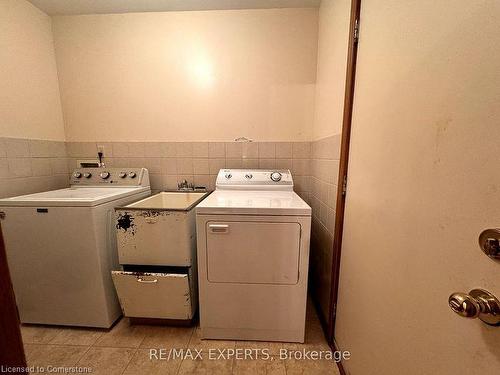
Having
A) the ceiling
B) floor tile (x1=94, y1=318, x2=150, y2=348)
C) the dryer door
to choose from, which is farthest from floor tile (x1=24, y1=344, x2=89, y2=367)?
the ceiling

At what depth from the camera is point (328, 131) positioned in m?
1.51

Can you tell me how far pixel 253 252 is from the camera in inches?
49.1

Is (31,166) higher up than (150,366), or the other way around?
(31,166)

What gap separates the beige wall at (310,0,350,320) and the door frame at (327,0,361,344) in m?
0.11

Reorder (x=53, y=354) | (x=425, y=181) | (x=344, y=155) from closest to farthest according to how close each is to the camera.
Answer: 1. (x=425, y=181)
2. (x=344, y=155)
3. (x=53, y=354)

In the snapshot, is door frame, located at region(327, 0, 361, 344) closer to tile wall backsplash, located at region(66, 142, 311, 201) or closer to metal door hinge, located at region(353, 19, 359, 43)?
metal door hinge, located at region(353, 19, 359, 43)

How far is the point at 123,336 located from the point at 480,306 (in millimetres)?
1874

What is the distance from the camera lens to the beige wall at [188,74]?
6.06 ft

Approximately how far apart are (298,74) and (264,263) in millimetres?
1676

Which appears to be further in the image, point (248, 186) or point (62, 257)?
point (248, 186)

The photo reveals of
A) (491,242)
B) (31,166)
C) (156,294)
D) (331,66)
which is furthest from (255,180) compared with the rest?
(31,166)

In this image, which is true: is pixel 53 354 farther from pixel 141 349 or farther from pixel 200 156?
pixel 200 156

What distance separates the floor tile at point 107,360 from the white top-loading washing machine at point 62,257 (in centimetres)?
18

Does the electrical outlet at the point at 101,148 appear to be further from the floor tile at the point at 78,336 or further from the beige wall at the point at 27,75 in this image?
the floor tile at the point at 78,336
